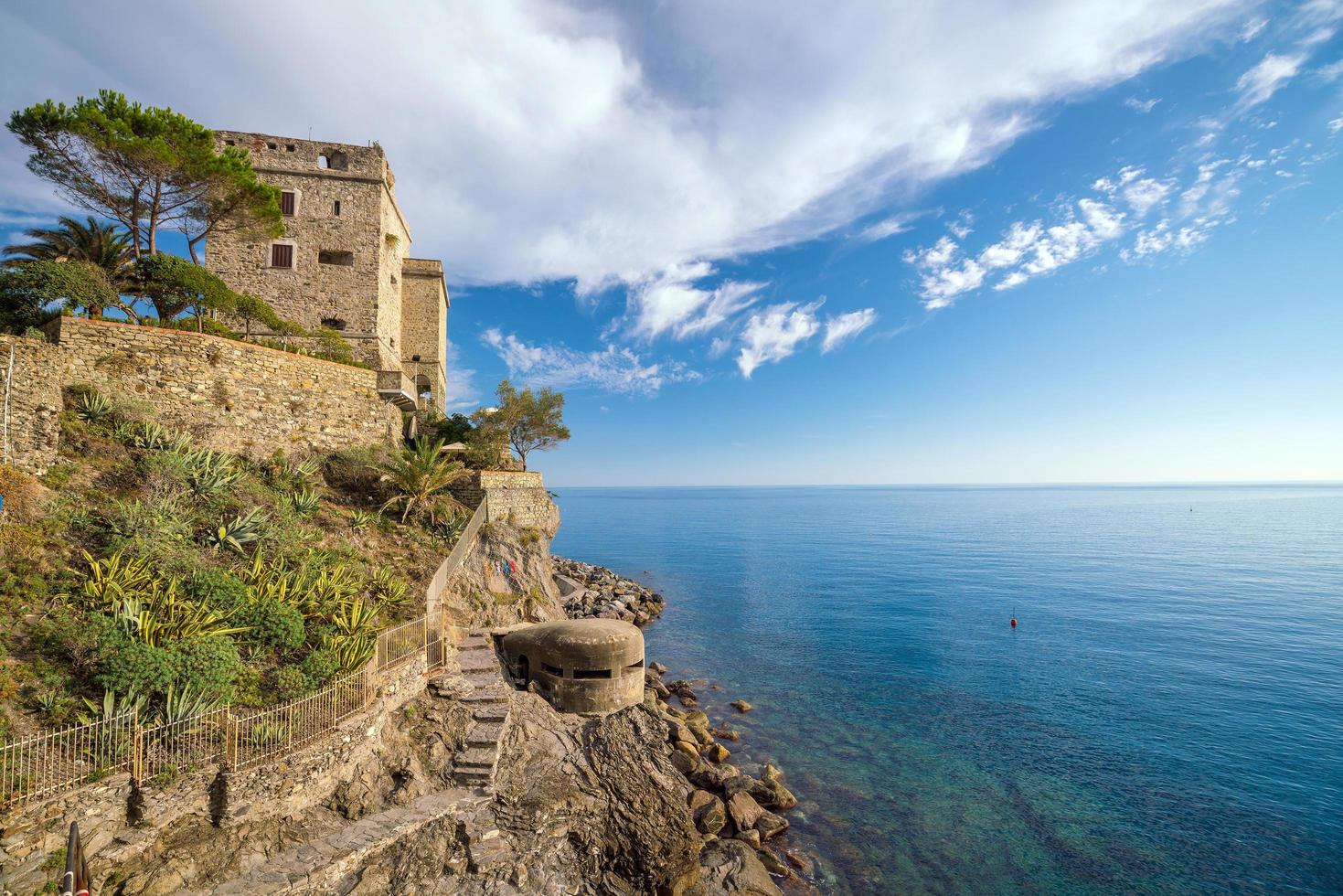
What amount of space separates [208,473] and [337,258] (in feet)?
53.5

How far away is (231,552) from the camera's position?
13828 millimetres

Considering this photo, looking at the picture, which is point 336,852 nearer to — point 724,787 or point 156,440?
point 724,787

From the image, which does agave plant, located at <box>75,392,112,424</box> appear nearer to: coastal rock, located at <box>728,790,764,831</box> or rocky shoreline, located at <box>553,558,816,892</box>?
rocky shoreline, located at <box>553,558,816,892</box>

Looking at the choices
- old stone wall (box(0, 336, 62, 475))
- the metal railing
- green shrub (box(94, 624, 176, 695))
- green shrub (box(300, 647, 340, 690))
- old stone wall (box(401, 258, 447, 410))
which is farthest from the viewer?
old stone wall (box(401, 258, 447, 410))

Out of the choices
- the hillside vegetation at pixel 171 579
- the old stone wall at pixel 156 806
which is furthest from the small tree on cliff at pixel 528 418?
the old stone wall at pixel 156 806

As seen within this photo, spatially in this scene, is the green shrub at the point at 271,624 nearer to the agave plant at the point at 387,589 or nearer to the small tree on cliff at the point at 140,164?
the agave plant at the point at 387,589

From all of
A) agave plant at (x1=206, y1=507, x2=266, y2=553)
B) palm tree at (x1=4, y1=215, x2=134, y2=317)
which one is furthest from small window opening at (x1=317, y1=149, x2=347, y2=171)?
agave plant at (x1=206, y1=507, x2=266, y2=553)

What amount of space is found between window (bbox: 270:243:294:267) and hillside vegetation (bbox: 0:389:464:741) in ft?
43.8

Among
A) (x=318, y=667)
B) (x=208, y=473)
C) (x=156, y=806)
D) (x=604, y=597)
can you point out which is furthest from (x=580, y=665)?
(x=604, y=597)

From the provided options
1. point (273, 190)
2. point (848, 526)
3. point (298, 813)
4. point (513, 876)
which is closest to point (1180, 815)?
point (513, 876)

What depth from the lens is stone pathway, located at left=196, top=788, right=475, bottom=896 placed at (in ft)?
28.9

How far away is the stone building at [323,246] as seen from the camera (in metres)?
25.9

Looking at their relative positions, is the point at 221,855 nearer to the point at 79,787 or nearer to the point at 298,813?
the point at 298,813

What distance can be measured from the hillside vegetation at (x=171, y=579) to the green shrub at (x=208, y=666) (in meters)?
0.03
